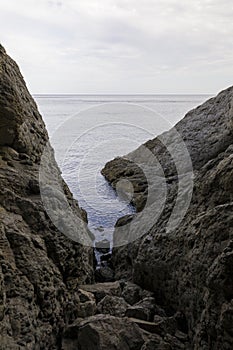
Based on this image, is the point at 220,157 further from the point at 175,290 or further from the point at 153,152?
the point at 153,152

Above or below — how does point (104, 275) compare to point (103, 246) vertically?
below

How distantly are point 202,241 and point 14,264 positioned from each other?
2.21 metres

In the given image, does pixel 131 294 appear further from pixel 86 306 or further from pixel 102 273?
pixel 102 273

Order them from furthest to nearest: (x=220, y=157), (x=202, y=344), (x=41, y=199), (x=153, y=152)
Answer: (x=153, y=152)
(x=220, y=157)
(x=41, y=199)
(x=202, y=344)

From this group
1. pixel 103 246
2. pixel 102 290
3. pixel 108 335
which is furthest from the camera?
pixel 103 246

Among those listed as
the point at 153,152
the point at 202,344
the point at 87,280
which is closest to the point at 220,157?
the point at 87,280

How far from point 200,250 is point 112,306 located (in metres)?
1.36

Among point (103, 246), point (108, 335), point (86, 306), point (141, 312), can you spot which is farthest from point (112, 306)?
point (103, 246)

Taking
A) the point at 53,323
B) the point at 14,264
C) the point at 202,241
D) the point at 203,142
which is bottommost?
the point at 53,323

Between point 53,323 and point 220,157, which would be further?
point 220,157

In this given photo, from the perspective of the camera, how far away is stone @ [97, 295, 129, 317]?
5184 millimetres

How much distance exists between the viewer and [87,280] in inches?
245

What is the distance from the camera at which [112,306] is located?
532 cm

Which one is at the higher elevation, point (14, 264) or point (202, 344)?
point (14, 264)
